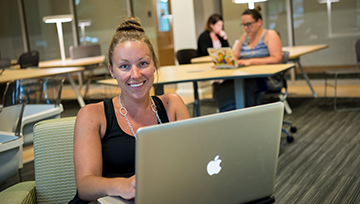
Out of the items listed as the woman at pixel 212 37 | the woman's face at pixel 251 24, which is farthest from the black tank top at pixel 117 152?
the woman at pixel 212 37

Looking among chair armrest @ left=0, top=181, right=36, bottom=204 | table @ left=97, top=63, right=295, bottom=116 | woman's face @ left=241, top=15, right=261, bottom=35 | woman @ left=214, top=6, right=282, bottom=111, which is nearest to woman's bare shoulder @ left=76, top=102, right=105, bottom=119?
chair armrest @ left=0, top=181, right=36, bottom=204

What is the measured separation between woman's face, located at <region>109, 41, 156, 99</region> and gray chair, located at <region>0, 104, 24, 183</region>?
3.16ft

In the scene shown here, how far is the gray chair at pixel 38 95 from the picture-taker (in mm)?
2986

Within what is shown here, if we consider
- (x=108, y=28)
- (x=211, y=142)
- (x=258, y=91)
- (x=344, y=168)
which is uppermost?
(x=108, y=28)

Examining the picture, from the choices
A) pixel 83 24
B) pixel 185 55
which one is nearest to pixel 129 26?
pixel 185 55

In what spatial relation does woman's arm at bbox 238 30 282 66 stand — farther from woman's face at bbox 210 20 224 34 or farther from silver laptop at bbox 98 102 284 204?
silver laptop at bbox 98 102 284 204

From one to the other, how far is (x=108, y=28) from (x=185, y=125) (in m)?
7.47

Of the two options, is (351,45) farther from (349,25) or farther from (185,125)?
(185,125)

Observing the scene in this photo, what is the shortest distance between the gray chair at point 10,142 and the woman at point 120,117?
2.79ft

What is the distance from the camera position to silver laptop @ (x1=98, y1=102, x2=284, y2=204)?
778 mm

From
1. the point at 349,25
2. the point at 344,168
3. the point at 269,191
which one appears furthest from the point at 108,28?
the point at 269,191

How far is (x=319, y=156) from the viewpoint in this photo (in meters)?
3.10

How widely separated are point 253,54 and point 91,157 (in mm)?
2891

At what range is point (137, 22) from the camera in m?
1.45
